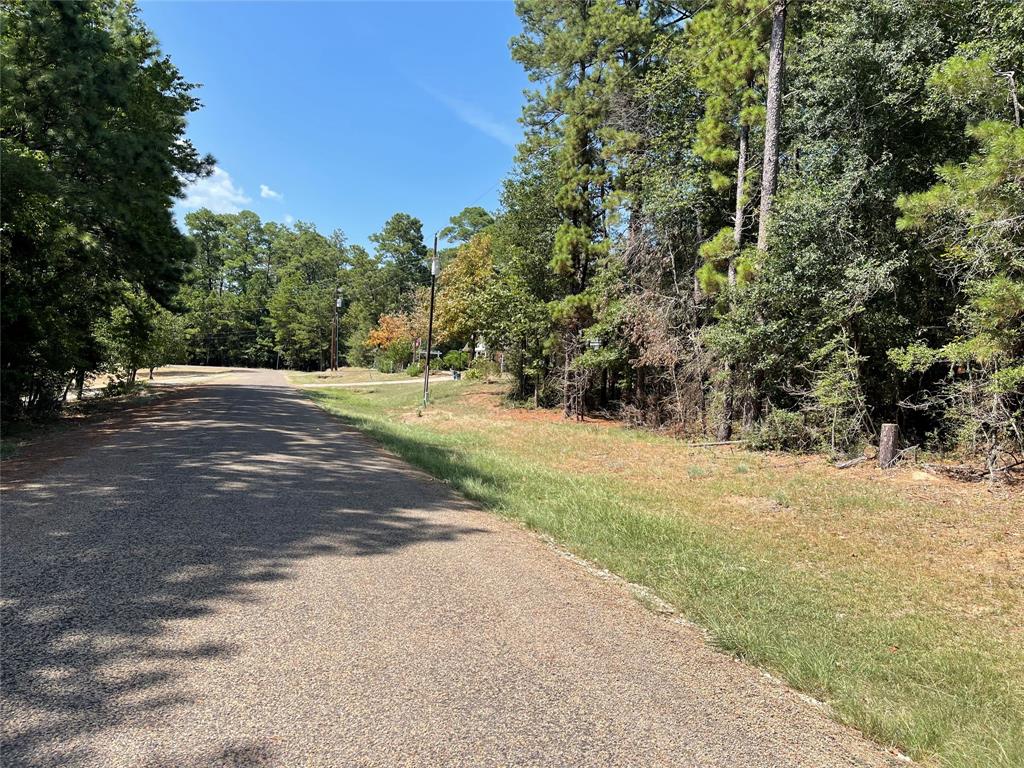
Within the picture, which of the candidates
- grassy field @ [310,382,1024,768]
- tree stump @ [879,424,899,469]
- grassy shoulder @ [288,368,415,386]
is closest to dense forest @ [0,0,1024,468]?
tree stump @ [879,424,899,469]

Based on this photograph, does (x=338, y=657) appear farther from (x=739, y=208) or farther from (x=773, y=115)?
(x=739, y=208)

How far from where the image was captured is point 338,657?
292 centimetres

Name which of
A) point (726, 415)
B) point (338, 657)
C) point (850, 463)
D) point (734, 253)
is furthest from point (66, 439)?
point (734, 253)

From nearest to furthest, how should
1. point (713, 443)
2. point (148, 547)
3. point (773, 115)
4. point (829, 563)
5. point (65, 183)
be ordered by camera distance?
point (148, 547), point (829, 563), point (65, 183), point (773, 115), point (713, 443)

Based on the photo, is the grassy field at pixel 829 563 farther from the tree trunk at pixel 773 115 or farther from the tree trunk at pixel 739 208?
the tree trunk at pixel 773 115

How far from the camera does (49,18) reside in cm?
988

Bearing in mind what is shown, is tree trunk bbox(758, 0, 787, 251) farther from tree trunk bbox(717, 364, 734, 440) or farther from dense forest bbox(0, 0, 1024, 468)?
tree trunk bbox(717, 364, 734, 440)

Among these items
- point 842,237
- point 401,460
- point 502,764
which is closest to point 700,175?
point 842,237

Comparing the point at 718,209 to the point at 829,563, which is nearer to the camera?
the point at 829,563

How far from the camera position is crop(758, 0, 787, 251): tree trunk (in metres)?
12.2

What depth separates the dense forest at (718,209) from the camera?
922 cm

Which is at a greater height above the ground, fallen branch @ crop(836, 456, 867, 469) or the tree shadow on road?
fallen branch @ crop(836, 456, 867, 469)

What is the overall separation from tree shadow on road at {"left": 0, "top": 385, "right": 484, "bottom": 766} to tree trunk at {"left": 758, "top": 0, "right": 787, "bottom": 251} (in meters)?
9.73

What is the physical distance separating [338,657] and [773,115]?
13.8m
